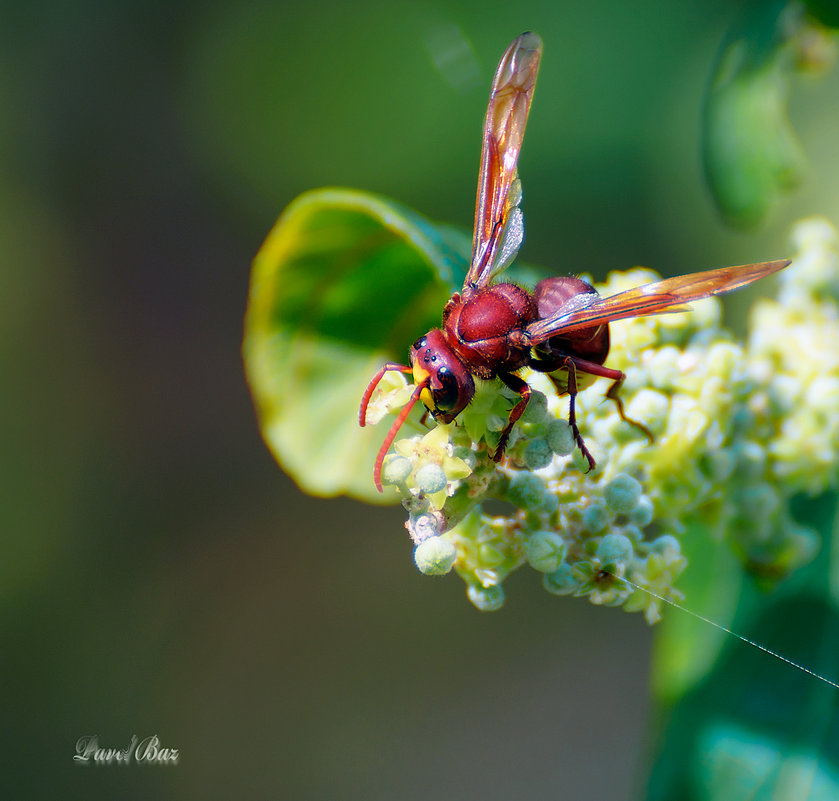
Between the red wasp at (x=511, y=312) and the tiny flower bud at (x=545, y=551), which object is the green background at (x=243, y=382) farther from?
the tiny flower bud at (x=545, y=551)

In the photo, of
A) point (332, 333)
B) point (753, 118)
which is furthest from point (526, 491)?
point (753, 118)

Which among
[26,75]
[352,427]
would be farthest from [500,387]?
[26,75]

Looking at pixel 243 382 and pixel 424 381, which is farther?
pixel 243 382

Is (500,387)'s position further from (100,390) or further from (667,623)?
(100,390)

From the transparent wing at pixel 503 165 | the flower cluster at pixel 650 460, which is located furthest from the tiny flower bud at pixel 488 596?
the transparent wing at pixel 503 165

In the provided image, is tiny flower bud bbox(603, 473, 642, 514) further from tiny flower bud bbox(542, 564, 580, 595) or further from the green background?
the green background

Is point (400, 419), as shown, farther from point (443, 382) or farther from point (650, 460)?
point (650, 460)

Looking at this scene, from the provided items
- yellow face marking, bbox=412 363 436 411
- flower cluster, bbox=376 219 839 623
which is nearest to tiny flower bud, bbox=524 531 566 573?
flower cluster, bbox=376 219 839 623
